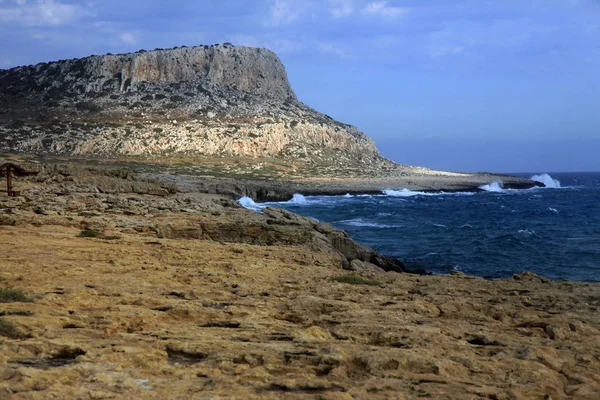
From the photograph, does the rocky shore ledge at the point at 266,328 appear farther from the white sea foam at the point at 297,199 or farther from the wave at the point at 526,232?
the white sea foam at the point at 297,199

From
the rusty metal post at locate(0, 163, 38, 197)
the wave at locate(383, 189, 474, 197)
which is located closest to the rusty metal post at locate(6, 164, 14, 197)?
the rusty metal post at locate(0, 163, 38, 197)

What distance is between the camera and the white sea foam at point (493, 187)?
87.5 meters

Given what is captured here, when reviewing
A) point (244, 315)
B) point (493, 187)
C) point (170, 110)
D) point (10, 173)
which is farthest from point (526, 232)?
point (170, 110)

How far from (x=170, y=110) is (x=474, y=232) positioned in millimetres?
56512

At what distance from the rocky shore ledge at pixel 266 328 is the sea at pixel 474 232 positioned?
11.0 metres

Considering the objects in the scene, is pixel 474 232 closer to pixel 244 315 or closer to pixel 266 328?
pixel 244 315

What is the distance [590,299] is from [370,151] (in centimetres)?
8978

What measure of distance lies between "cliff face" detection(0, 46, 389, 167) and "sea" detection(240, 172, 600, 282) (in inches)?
921

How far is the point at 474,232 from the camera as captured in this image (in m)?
36.6

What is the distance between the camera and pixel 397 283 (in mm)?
12078

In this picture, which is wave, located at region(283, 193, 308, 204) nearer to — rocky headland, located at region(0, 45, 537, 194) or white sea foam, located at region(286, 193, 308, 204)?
white sea foam, located at region(286, 193, 308, 204)

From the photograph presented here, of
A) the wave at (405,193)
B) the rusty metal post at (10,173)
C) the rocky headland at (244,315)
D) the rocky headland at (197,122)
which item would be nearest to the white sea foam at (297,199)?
the rocky headland at (197,122)

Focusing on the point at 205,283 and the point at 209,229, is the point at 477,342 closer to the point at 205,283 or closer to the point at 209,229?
the point at 205,283

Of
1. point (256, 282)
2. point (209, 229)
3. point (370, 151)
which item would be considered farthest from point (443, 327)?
point (370, 151)
